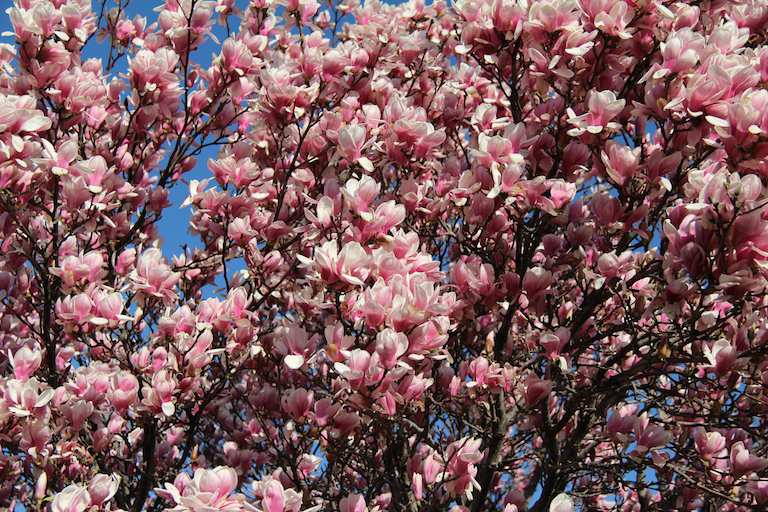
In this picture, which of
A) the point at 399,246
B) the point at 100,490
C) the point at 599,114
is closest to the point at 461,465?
the point at 399,246

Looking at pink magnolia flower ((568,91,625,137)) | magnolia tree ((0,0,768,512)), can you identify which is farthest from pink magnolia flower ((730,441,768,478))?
pink magnolia flower ((568,91,625,137))

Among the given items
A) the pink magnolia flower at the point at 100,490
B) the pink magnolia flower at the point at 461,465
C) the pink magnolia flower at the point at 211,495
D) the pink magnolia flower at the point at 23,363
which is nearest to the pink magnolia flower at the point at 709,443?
the pink magnolia flower at the point at 461,465

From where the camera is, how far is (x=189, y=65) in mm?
4270

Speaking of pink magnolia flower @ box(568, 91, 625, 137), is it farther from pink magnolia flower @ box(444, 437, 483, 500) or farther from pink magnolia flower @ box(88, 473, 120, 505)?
pink magnolia flower @ box(88, 473, 120, 505)

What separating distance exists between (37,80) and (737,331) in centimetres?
346

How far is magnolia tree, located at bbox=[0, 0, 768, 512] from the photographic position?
279 centimetres

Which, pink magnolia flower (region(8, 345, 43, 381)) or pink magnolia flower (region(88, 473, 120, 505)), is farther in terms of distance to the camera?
pink magnolia flower (region(8, 345, 43, 381))

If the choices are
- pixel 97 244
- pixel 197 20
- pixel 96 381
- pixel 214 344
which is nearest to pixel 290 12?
pixel 197 20

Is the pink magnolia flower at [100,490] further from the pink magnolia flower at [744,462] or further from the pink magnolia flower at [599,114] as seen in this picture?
the pink magnolia flower at [744,462]

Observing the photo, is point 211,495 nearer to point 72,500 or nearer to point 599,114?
point 72,500

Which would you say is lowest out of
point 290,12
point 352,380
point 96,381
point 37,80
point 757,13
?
point 352,380

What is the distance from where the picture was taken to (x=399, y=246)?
2.97 metres

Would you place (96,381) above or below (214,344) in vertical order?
below

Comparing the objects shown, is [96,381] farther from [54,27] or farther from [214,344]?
[54,27]
